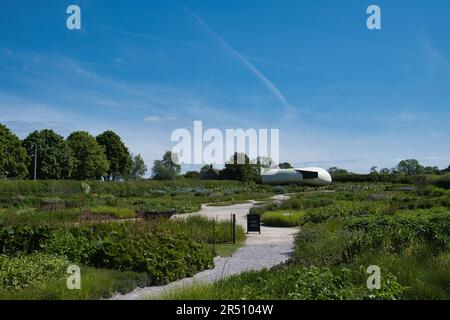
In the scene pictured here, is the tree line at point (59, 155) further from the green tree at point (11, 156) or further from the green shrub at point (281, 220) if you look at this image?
the green shrub at point (281, 220)

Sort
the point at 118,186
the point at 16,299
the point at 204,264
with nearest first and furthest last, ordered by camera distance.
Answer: the point at 16,299 < the point at 204,264 < the point at 118,186

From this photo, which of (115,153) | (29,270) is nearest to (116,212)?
(29,270)

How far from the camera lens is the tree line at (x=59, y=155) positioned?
49.1 meters

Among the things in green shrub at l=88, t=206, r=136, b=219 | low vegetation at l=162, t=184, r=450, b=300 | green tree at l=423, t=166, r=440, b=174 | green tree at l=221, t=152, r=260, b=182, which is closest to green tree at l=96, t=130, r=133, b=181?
green tree at l=221, t=152, r=260, b=182

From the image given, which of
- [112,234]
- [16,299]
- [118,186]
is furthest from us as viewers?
[118,186]

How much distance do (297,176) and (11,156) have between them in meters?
45.0

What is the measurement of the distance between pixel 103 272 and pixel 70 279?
45.5 inches

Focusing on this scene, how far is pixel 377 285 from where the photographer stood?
243 inches

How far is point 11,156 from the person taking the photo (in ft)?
158

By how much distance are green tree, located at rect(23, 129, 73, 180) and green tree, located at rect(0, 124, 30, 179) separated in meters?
2.62

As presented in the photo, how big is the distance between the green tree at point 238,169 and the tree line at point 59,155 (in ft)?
50.9

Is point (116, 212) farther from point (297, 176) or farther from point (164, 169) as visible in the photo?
point (297, 176)
